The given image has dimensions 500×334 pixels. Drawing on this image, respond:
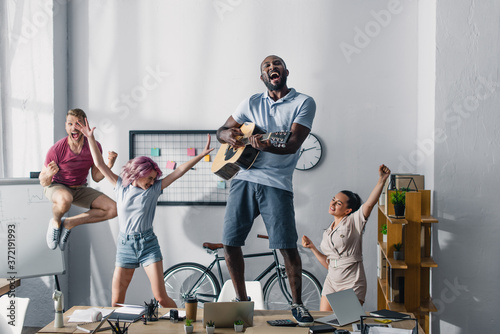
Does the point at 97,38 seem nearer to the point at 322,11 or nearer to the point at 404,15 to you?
the point at 322,11

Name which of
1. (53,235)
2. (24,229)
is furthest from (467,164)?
(24,229)

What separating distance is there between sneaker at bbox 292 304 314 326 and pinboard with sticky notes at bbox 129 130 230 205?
212 cm

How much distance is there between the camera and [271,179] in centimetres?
304

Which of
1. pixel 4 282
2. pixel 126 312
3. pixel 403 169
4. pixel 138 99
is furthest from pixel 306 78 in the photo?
pixel 4 282

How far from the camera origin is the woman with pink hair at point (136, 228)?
11.6 feet

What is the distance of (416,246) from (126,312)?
2.07 metres

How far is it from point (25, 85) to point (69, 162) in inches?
56.6

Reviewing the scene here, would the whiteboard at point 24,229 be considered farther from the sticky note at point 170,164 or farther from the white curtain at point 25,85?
the sticky note at point 170,164

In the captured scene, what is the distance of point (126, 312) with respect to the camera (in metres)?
2.76

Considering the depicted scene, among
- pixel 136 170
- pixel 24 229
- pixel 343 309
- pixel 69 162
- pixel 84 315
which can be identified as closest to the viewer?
pixel 343 309

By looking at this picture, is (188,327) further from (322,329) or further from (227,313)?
(322,329)

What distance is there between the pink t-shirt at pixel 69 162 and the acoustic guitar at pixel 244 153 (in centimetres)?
115

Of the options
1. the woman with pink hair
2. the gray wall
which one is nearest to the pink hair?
the woman with pink hair

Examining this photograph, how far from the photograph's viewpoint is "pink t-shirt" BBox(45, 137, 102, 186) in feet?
12.4
